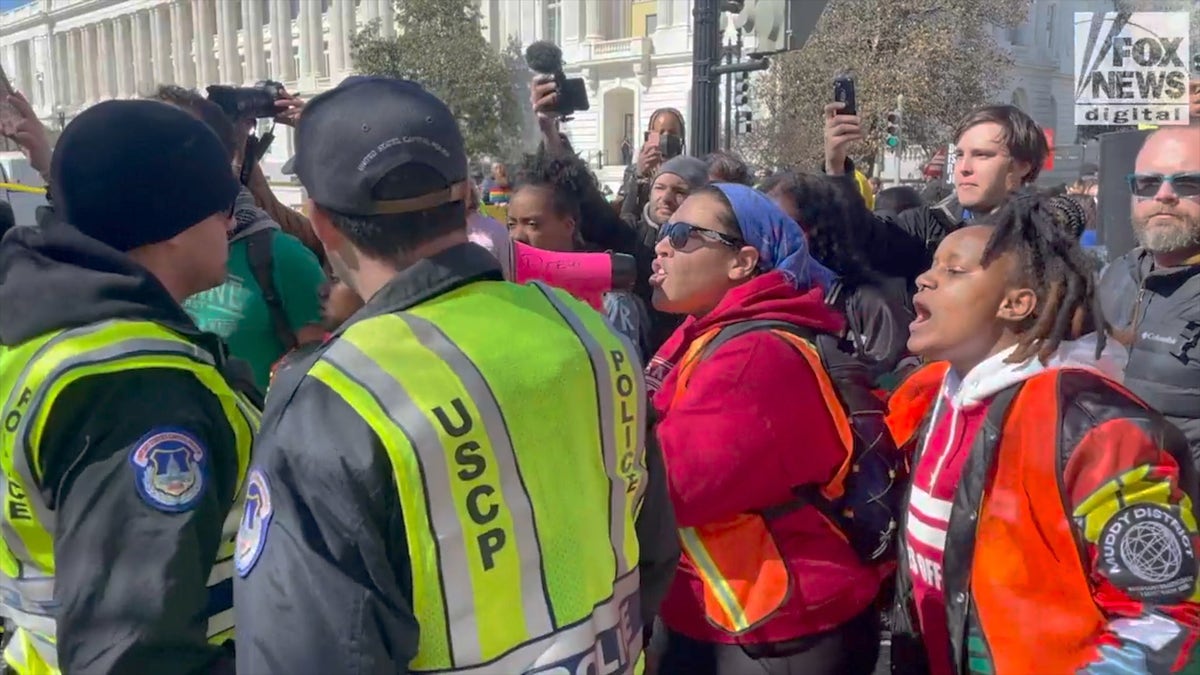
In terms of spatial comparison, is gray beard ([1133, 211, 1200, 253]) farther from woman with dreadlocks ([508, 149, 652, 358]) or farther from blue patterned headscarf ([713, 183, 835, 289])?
woman with dreadlocks ([508, 149, 652, 358])

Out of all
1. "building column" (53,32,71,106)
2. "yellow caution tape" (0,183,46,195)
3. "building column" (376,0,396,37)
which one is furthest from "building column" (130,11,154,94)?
"yellow caution tape" (0,183,46,195)

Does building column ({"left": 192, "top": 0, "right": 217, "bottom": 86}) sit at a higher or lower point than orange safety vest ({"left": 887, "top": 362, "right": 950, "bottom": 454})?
higher


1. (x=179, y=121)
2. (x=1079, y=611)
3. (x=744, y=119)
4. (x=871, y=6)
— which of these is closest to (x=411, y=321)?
(x=179, y=121)

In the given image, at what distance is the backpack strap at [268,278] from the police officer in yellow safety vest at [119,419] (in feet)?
3.78

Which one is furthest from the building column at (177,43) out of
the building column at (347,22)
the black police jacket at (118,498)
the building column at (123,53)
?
the black police jacket at (118,498)

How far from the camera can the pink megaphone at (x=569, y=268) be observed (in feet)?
8.43

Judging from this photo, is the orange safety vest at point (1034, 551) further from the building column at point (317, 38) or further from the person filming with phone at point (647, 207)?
the building column at point (317, 38)

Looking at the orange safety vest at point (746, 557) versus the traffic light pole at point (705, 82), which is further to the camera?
the traffic light pole at point (705, 82)

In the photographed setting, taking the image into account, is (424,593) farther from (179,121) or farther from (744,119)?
(744,119)

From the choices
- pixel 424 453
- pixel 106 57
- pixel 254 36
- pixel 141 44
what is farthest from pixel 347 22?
pixel 424 453

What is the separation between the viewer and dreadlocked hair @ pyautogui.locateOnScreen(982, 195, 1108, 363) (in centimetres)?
203

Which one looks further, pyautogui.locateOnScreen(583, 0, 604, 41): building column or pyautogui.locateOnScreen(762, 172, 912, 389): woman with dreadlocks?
pyautogui.locateOnScreen(583, 0, 604, 41): building column

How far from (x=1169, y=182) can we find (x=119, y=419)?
3350 millimetres

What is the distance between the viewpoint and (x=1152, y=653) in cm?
176
